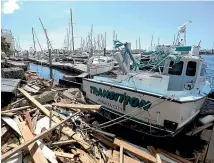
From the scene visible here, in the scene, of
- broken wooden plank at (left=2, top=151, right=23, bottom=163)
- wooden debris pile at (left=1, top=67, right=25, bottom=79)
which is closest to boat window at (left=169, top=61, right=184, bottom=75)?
broken wooden plank at (left=2, top=151, right=23, bottom=163)

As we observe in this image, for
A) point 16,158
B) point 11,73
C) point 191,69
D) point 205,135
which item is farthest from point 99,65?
point 16,158

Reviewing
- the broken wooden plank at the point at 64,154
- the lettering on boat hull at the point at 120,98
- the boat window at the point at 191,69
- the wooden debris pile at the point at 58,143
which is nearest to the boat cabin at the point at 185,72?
the boat window at the point at 191,69

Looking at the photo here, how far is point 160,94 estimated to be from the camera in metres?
7.40

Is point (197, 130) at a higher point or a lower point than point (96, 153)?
lower

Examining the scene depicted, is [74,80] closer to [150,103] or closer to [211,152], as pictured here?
[150,103]

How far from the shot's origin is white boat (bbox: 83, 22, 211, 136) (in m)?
7.00

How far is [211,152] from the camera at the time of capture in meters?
6.85

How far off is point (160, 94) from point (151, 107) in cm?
58

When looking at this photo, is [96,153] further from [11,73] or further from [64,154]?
[11,73]

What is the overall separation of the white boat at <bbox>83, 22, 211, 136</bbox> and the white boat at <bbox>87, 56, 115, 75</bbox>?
957cm

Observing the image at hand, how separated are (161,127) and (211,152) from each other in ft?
5.88

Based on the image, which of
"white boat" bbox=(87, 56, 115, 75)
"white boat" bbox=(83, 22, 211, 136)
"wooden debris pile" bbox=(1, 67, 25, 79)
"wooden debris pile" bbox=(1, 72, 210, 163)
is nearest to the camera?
"wooden debris pile" bbox=(1, 72, 210, 163)

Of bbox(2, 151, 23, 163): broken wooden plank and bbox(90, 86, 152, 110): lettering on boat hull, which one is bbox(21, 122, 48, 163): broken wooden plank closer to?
bbox(2, 151, 23, 163): broken wooden plank

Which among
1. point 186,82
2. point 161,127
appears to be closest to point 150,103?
point 161,127
